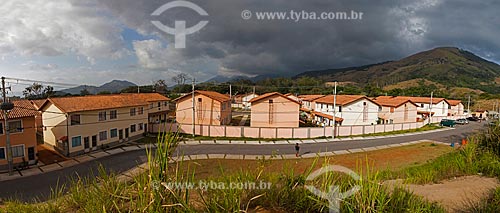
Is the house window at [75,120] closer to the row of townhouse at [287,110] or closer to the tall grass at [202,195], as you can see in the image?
the row of townhouse at [287,110]

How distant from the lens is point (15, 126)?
16312mm

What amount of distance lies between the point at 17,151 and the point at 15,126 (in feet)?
5.35

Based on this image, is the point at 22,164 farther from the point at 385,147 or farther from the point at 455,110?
the point at 455,110

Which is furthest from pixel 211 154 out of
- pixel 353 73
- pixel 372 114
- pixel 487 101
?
pixel 353 73

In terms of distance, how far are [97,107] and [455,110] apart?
5894cm

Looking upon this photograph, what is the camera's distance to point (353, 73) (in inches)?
6880

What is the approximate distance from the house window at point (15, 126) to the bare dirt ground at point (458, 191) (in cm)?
2110

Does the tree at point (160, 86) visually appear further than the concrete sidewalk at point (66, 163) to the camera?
Yes

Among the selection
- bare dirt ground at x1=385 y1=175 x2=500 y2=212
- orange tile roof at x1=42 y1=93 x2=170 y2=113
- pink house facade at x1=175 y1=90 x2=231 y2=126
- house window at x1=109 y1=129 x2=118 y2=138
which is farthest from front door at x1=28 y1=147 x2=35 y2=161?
bare dirt ground at x1=385 y1=175 x2=500 y2=212

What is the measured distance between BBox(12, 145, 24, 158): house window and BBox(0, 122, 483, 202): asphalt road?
264 cm

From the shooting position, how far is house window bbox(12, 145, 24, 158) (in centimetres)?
1628

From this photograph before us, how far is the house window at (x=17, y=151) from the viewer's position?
16281 millimetres

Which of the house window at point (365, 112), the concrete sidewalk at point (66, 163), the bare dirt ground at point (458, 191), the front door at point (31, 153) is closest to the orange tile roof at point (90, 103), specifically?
the front door at point (31, 153)

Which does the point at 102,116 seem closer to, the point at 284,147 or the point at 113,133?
the point at 113,133
